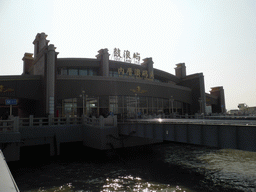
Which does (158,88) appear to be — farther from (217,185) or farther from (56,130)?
(217,185)

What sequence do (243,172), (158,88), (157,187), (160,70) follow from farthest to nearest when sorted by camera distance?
(160,70) < (158,88) < (243,172) < (157,187)

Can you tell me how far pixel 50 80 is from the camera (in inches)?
1518

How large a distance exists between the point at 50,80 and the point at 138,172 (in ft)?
91.2

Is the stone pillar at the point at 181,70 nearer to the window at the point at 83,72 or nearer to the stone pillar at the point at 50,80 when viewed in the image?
the window at the point at 83,72

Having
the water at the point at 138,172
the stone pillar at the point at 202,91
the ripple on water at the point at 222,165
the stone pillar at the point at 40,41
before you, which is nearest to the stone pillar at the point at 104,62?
the stone pillar at the point at 40,41

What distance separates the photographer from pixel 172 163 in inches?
819

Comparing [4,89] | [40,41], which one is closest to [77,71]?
[40,41]

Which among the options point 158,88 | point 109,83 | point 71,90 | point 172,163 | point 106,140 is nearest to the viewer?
point 172,163

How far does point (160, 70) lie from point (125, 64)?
14697 mm

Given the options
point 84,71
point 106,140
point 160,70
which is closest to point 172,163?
point 106,140

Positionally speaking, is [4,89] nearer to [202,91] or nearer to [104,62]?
[104,62]

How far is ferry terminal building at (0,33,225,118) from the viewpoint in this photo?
128 feet

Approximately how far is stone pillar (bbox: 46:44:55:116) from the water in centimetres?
1530

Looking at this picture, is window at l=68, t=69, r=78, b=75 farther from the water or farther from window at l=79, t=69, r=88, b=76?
the water
